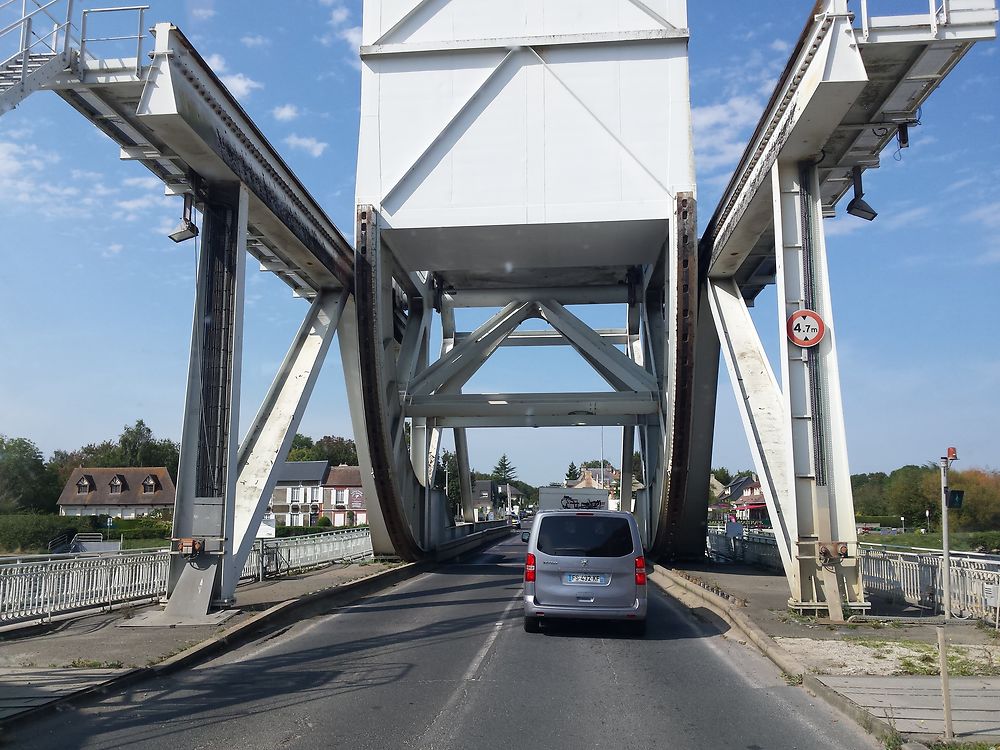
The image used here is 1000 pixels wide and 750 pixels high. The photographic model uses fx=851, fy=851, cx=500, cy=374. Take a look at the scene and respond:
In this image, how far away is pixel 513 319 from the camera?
28047 millimetres

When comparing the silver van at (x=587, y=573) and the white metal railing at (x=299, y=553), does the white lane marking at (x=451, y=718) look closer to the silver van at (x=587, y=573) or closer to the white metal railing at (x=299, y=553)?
the silver van at (x=587, y=573)

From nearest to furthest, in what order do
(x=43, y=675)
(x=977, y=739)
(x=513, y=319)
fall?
(x=977, y=739)
(x=43, y=675)
(x=513, y=319)

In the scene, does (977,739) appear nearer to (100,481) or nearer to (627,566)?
(627,566)

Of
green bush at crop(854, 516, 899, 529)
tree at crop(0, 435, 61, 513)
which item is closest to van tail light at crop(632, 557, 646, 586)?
green bush at crop(854, 516, 899, 529)

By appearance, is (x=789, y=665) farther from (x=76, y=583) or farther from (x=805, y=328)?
(x=76, y=583)

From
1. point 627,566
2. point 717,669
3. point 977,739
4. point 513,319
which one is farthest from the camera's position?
point 513,319

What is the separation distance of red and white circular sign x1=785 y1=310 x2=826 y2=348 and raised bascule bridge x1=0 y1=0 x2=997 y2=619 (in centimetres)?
4

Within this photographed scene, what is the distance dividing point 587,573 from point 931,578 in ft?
19.6

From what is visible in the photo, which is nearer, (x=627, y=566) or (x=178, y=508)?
(x=627, y=566)

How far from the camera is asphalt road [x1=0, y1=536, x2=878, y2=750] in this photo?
625cm

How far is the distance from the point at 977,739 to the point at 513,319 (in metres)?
22.8

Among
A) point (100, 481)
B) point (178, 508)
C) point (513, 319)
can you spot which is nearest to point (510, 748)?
point (178, 508)

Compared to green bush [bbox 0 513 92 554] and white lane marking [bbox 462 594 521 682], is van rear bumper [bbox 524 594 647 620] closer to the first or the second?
white lane marking [bbox 462 594 521 682]

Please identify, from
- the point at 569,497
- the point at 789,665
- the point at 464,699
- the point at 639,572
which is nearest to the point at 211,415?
the point at 639,572
